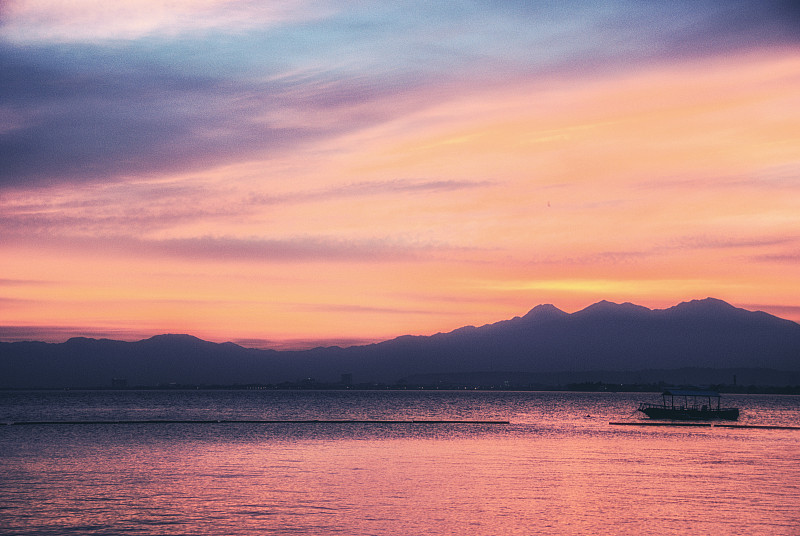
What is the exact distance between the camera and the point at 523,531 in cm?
3578

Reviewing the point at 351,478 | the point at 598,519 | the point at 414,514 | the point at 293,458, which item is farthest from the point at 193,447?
the point at 598,519

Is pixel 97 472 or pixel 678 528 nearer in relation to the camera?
pixel 678 528

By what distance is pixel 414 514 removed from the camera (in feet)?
131

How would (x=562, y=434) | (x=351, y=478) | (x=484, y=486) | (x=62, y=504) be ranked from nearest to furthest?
1. (x=62, y=504)
2. (x=484, y=486)
3. (x=351, y=478)
4. (x=562, y=434)

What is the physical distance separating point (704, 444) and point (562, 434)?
20806 mm

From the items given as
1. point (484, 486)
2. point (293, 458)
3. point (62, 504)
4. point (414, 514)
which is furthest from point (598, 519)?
point (293, 458)

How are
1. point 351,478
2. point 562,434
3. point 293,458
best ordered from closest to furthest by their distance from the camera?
point 351,478 < point 293,458 < point 562,434

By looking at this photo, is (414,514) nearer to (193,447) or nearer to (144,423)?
(193,447)

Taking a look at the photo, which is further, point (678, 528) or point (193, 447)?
point (193, 447)

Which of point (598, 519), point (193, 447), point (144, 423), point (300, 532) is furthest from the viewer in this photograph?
point (144, 423)

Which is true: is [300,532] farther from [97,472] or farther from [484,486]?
[97,472]

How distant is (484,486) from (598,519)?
12.6 m

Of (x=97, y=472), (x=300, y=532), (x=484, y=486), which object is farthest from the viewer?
(x=97, y=472)

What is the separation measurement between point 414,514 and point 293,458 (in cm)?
3165
